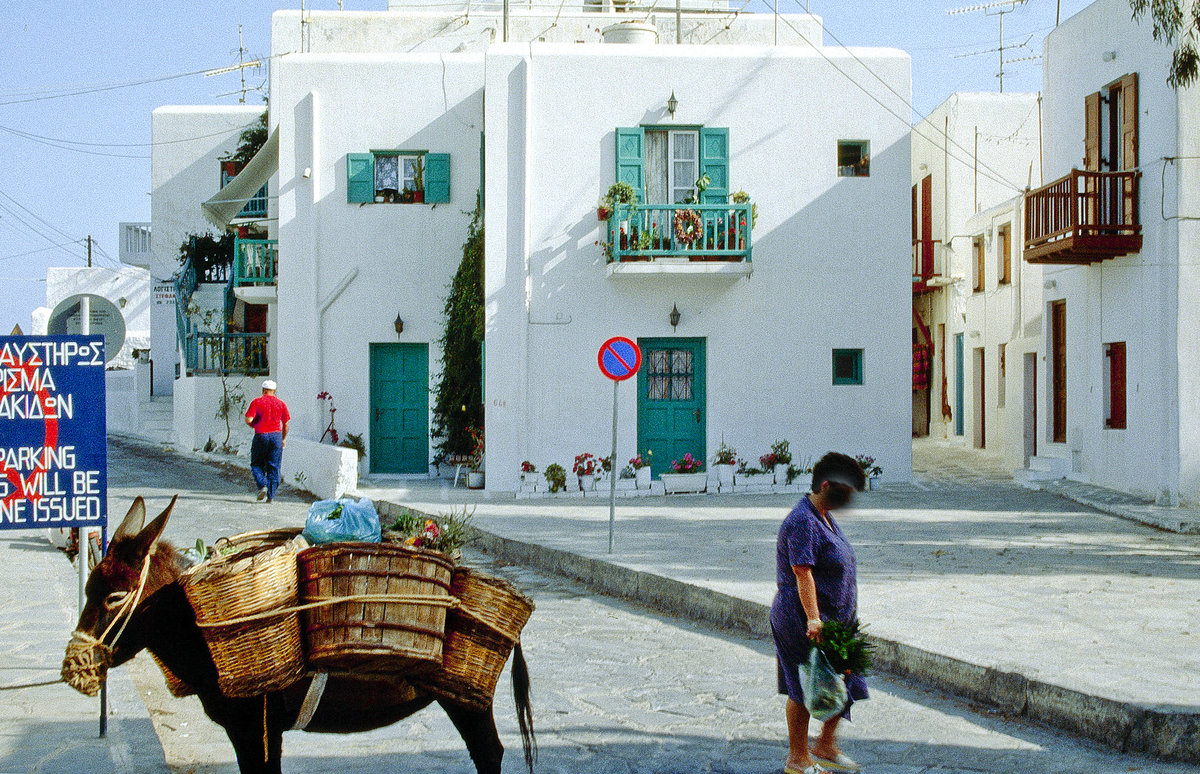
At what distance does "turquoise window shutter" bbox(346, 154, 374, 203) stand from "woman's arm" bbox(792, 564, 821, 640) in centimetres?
1841

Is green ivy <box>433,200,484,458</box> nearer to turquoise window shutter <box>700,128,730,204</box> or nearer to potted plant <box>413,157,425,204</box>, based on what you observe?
potted plant <box>413,157,425,204</box>

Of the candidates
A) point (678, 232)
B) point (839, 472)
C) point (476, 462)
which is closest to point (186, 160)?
point (476, 462)

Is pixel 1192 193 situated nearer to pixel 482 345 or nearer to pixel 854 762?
pixel 482 345

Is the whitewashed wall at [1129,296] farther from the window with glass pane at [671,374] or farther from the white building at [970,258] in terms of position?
the window with glass pane at [671,374]

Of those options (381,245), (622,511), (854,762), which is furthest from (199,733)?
(381,245)

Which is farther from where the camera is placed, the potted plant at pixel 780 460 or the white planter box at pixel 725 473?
the potted plant at pixel 780 460

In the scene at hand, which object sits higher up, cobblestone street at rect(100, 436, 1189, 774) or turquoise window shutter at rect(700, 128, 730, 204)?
turquoise window shutter at rect(700, 128, 730, 204)

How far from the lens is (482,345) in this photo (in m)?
21.9

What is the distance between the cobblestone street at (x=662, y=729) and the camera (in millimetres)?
6137

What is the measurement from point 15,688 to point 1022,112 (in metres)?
31.0

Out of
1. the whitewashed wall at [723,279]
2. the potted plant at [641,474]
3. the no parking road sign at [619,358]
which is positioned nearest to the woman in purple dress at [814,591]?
the no parking road sign at [619,358]

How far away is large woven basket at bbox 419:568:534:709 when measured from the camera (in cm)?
447

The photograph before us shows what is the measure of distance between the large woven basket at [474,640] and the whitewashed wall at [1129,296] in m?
16.0

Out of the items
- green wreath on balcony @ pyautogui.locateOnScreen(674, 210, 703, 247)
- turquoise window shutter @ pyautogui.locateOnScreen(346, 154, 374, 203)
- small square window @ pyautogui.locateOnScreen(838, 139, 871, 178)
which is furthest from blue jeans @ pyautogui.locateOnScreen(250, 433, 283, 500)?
small square window @ pyautogui.locateOnScreen(838, 139, 871, 178)
